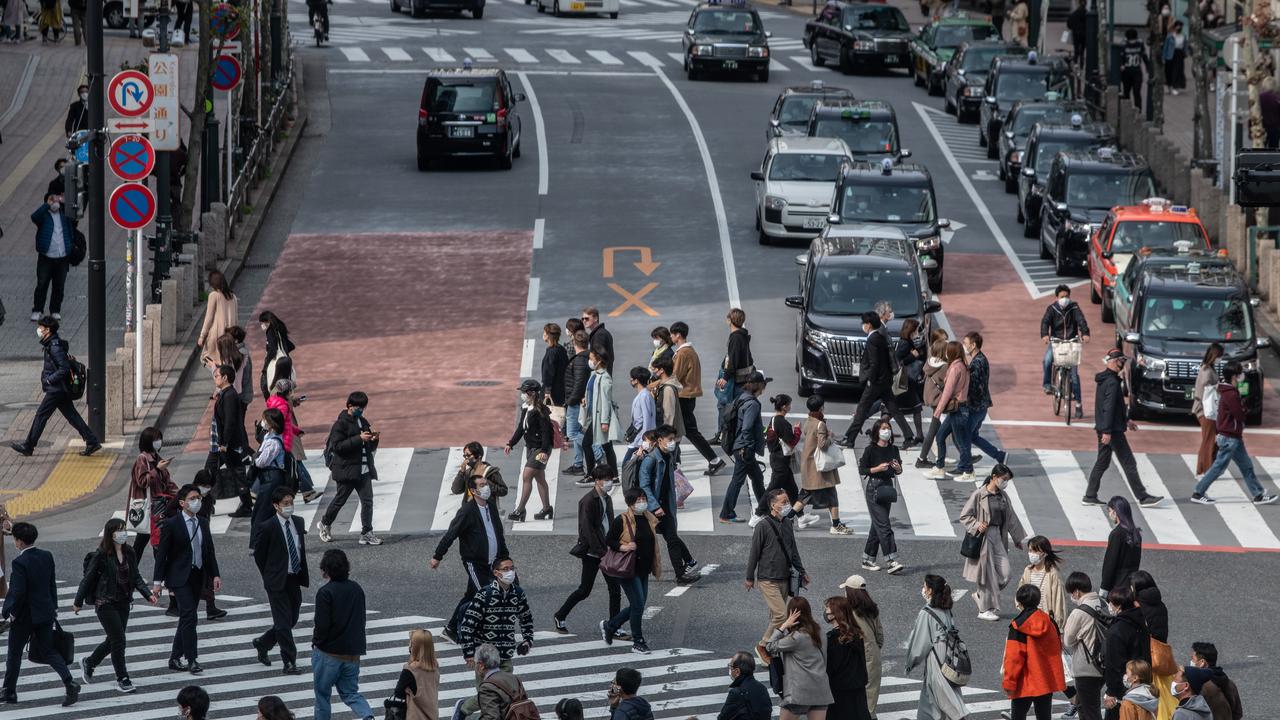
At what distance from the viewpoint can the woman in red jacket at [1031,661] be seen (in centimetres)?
1538

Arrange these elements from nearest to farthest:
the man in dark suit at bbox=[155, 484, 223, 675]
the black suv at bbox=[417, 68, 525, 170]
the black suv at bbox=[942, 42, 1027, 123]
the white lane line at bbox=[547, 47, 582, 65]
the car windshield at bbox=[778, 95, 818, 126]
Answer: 1. the man in dark suit at bbox=[155, 484, 223, 675]
2. the black suv at bbox=[417, 68, 525, 170]
3. the car windshield at bbox=[778, 95, 818, 126]
4. the black suv at bbox=[942, 42, 1027, 123]
5. the white lane line at bbox=[547, 47, 582, 65]

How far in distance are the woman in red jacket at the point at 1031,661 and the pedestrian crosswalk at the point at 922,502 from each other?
6.18m

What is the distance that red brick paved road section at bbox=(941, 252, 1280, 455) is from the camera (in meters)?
26.1

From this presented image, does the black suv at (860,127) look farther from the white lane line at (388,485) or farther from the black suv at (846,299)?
the white lane line at (388,485)

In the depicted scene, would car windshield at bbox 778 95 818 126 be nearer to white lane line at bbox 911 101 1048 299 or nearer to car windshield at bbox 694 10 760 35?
white lane line at bbox 911 101 1048 299

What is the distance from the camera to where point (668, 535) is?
776 inches

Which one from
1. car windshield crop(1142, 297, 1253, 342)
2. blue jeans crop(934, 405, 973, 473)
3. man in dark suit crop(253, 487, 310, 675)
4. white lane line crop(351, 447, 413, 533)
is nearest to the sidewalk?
white lane line crop(351, 447, 413, 533)

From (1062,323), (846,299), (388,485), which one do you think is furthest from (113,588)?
(1062,323)

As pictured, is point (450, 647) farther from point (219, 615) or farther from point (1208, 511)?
point (1208, 511)

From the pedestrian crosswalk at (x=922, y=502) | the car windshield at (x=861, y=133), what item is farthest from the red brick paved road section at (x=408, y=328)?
the car windshield at (x=861, y=133)

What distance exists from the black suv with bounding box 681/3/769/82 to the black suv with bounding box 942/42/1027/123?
19.7 feet

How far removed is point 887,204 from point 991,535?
53.9 feet

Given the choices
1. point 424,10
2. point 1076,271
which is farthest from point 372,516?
point 424,10

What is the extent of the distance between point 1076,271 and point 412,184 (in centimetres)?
1380
